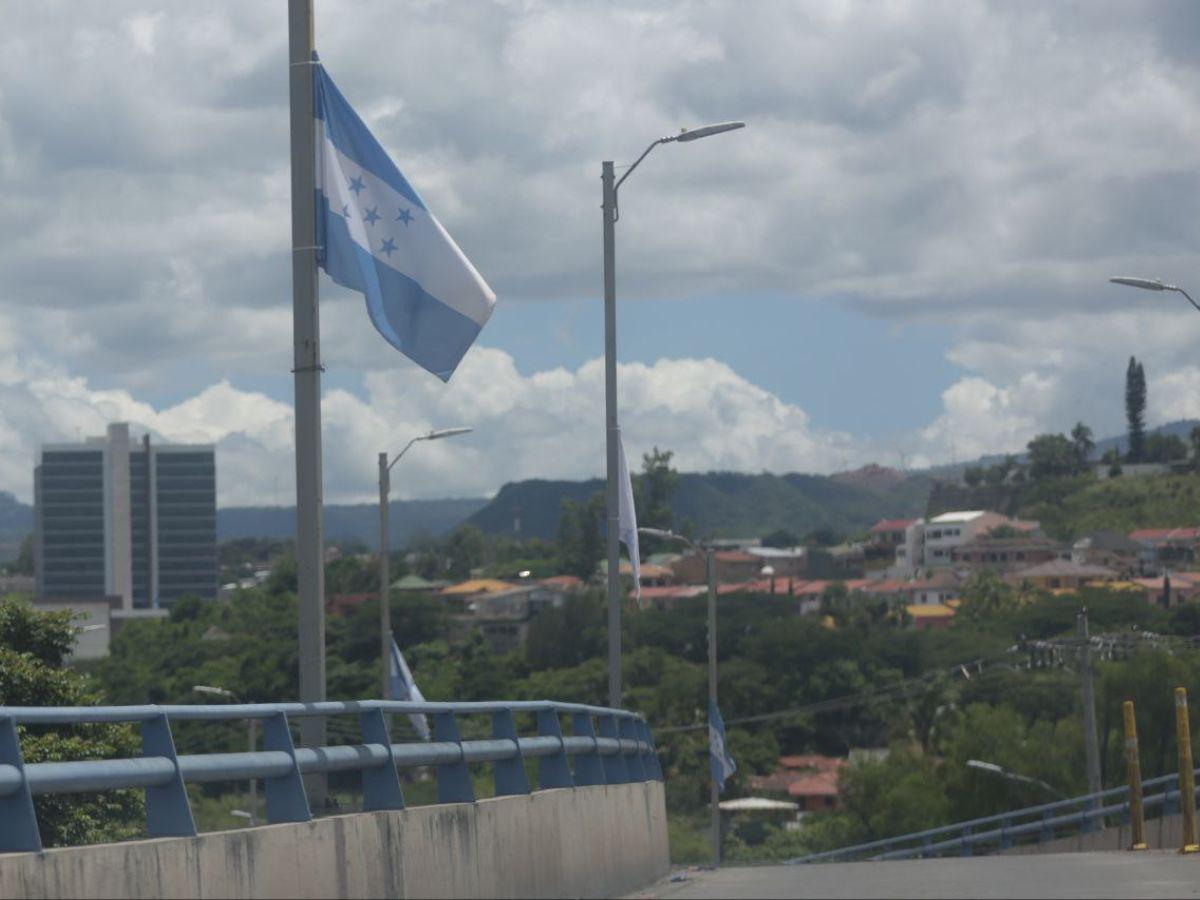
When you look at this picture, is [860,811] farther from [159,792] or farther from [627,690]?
[159,792]

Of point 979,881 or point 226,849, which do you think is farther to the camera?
point 979,881

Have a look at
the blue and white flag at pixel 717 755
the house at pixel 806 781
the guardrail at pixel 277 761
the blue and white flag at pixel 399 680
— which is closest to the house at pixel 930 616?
the house at pixel 806 781

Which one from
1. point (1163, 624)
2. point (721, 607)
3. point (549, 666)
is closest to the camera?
point (1163, 624)

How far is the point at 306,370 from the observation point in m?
12.2

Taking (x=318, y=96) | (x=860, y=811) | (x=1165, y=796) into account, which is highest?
(x=318, y=96)

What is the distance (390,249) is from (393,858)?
14.0 ft

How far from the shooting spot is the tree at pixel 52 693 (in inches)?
638

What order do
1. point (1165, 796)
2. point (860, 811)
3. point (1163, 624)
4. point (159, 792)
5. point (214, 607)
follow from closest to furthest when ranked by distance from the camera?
point (159, 792), point (1165, 796), point (860, 811), point (1163, 624), point (214, 607)

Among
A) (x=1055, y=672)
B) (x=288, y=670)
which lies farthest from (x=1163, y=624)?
(x=288, y=670)

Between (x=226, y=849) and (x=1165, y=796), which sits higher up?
(x=226, y=849)

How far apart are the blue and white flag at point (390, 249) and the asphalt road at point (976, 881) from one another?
14.0 feet

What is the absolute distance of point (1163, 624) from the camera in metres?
102

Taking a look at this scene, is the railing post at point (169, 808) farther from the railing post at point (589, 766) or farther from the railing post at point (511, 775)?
the railing post at point (589, 766)

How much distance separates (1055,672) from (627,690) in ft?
96.2
